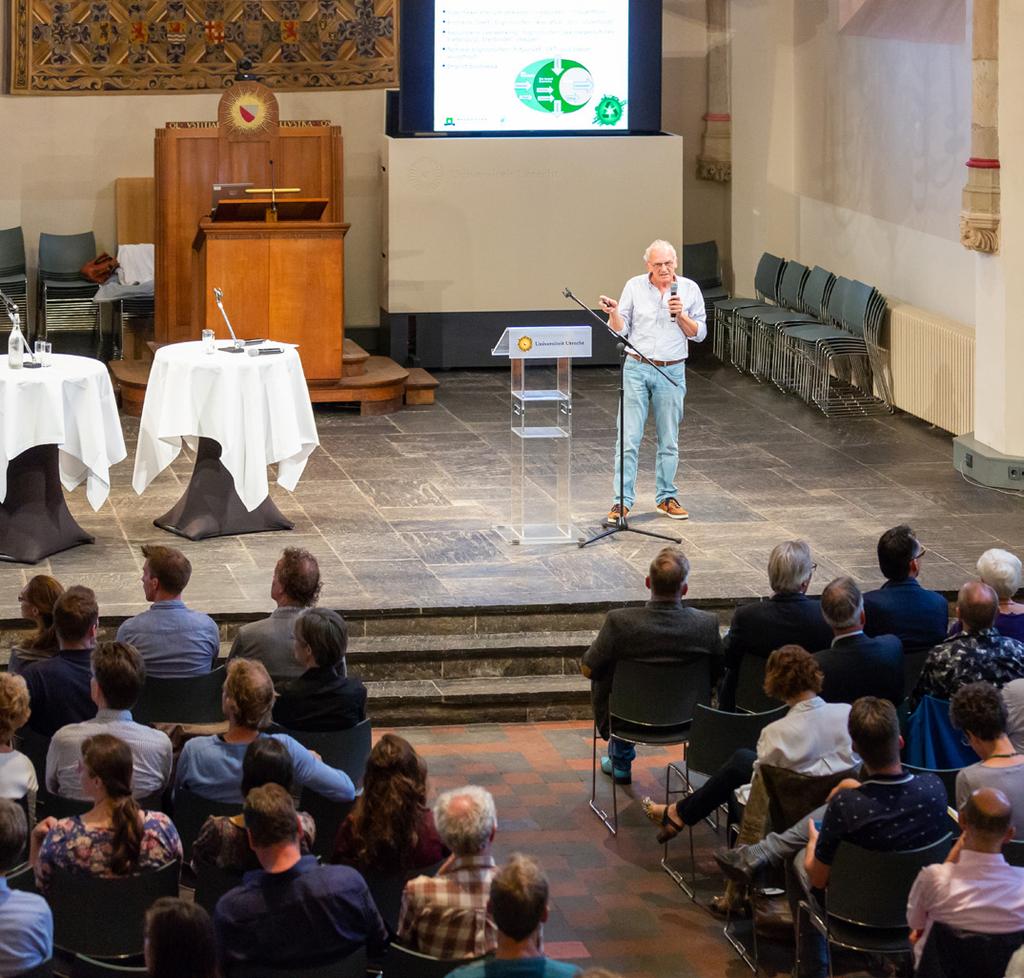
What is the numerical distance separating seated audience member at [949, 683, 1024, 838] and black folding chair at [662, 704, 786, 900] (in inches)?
34.3

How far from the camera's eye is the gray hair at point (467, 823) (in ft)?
13.2

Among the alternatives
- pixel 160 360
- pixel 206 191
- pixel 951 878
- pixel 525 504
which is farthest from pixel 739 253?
pixel 951 878

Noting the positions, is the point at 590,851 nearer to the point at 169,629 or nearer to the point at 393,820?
the point at 169,629

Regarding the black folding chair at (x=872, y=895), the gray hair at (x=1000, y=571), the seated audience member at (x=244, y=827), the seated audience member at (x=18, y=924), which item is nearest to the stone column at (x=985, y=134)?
the gray hair at (x=1000, y=571)

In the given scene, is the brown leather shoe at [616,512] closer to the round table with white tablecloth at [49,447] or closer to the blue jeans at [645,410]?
the blue jeans at [645,410]

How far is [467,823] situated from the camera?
13.2 feet

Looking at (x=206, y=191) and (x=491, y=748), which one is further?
(x=206, y=191)

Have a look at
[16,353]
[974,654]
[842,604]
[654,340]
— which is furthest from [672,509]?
[974,654]

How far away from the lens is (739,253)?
14164 mm

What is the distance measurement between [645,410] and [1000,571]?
315 centimetres

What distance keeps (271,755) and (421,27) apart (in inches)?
356

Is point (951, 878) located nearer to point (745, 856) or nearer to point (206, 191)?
point (745, 856)

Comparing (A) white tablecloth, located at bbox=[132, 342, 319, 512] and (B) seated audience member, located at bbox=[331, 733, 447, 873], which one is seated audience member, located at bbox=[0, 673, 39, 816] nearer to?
(B) seated audience member, located at bbox=[331, 733, 447, 873]

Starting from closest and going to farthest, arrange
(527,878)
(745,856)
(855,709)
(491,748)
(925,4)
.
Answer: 1. (527,878)
2. (855,709)
3. (745,856)
4. (491,748)
5. (925,4)
